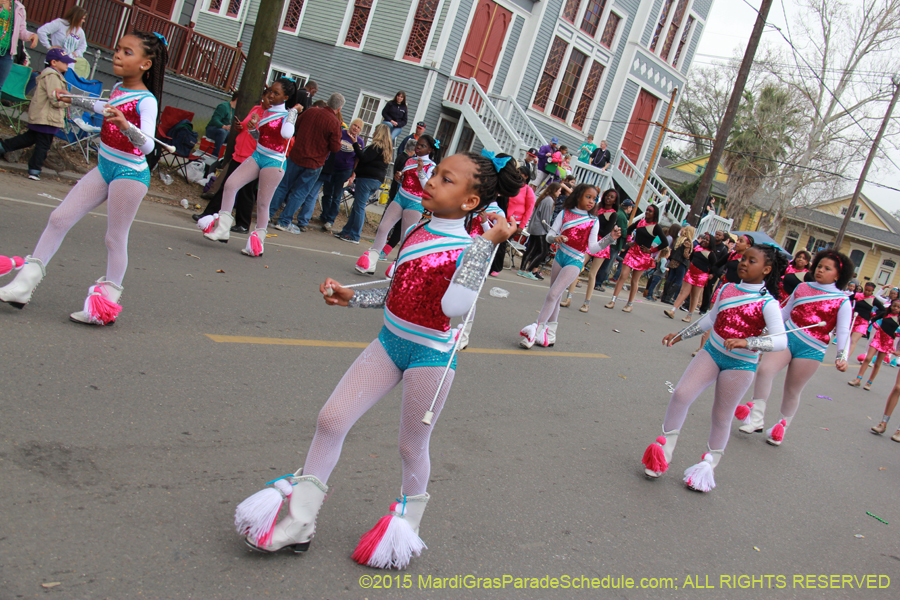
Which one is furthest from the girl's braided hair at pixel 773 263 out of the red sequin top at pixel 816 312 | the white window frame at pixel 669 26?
the white window frame at pixel 669 26

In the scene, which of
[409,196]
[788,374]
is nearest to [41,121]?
[409,196]

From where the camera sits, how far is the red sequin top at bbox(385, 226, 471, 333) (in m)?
3.11

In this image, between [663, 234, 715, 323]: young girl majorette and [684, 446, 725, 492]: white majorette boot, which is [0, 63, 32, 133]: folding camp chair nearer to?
[684, 446, 725, 492]: white majorette boot

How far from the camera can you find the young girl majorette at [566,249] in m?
8.67

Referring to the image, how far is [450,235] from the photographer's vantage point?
10.3 feet

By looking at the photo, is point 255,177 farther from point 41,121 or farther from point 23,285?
point 23,285

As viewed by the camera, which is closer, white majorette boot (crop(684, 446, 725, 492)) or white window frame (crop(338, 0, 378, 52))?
white majorette boot (crop(684, 446, 725, 492))

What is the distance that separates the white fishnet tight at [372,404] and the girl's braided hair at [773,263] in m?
3.24

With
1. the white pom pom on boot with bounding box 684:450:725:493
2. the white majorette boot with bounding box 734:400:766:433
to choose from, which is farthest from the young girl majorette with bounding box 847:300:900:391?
the white pom pom on boot with bounding box 684:450:725:493

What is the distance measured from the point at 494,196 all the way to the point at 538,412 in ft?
11.4

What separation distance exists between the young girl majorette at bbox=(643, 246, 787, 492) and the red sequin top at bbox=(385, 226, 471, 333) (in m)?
2.72

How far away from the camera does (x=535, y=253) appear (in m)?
16.6

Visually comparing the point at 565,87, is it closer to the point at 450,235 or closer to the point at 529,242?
the point at 529,242

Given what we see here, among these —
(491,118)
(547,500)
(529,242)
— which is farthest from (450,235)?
(491,118)
